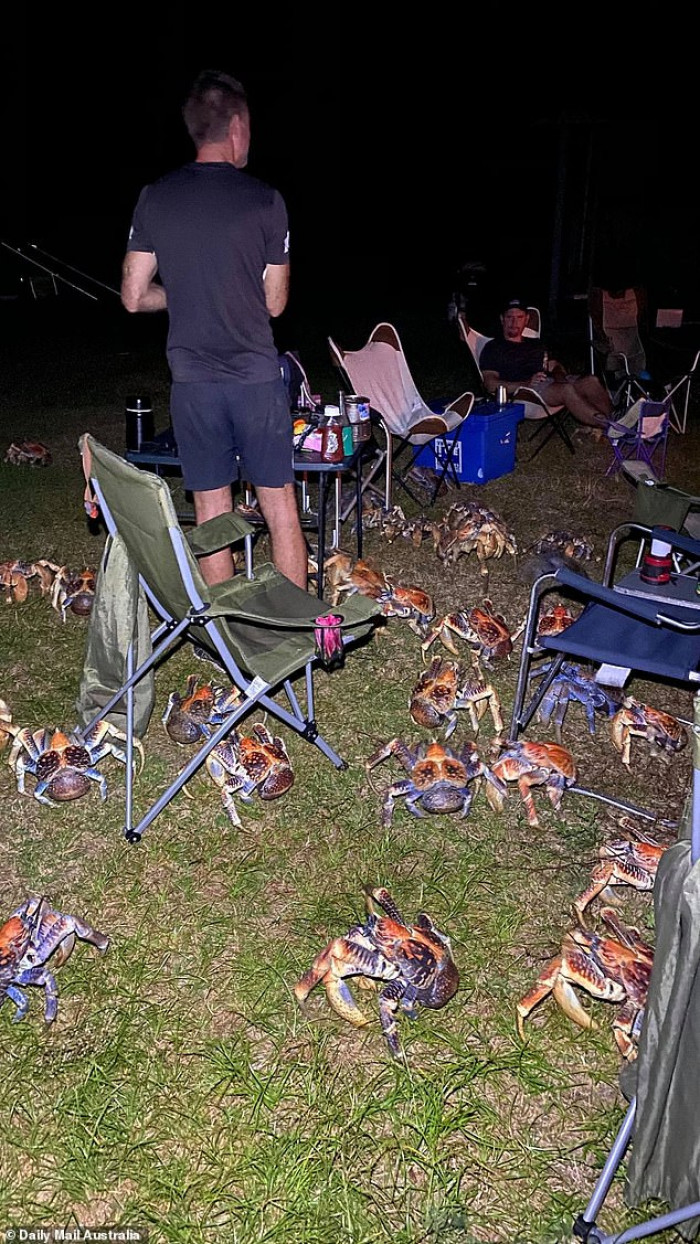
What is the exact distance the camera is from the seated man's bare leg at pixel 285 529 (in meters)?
4.40

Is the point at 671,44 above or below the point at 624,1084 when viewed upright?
above

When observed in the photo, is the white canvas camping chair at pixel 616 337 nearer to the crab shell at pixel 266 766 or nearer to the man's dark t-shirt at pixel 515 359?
the man's dark t-shirt at pixel 515 359

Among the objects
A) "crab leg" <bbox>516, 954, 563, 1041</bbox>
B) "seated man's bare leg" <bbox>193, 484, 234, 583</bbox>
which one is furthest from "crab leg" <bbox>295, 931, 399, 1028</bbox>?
"seated man's bare leg" <bbox>193, 484, 234, 583</bbox>

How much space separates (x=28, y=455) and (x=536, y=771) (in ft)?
17.1

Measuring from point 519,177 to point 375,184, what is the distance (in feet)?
14.9

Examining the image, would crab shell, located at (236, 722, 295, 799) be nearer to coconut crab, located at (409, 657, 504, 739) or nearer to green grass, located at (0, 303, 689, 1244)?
green grass, located at (0, 303, 689, 1244)

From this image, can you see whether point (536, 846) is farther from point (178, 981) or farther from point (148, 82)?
point (148, 82)

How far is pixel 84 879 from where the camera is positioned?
3.36 m

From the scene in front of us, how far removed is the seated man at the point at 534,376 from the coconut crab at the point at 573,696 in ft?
13.1

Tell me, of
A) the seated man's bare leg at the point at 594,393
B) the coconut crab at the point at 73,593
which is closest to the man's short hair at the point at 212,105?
the coconut crab at the point at 73,593

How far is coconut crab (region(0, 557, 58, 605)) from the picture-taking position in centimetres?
525

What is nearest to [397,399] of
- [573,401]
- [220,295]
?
[573,401]

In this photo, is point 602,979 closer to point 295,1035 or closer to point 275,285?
point 295,1035

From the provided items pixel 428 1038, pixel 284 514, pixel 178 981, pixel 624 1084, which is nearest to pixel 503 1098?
pixel 428 1038
